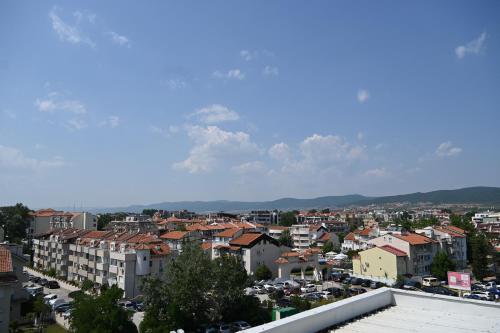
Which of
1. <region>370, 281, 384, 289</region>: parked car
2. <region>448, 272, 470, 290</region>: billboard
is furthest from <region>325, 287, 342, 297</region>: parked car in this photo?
<region>448, 272, 470, 290</region>: billboard

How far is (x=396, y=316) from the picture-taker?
890 cm

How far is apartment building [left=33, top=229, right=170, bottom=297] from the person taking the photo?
106ft

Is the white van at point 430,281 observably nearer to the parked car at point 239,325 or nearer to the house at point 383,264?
the house at point 383,264

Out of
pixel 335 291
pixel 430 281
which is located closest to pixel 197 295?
pixel 335 291

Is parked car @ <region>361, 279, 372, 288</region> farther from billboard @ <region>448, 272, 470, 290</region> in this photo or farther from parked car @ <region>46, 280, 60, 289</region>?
parked car @ <region>46, 280, 60, 289</region>

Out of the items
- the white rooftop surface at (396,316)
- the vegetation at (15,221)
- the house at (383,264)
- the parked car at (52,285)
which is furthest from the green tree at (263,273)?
the vegetation at (15,221)

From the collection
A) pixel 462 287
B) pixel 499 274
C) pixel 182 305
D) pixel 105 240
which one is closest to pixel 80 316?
pixel 182 305

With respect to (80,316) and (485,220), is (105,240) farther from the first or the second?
(485,220)

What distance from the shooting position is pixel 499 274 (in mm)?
42719

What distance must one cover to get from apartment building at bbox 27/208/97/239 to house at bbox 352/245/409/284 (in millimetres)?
43316

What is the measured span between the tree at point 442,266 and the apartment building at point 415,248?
3.81ft

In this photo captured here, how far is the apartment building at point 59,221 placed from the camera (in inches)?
2398

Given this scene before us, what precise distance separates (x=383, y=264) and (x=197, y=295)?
2371 centimetres

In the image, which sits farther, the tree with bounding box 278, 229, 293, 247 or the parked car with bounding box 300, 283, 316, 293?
the tree with bounding box 278, 229, 293, 247
